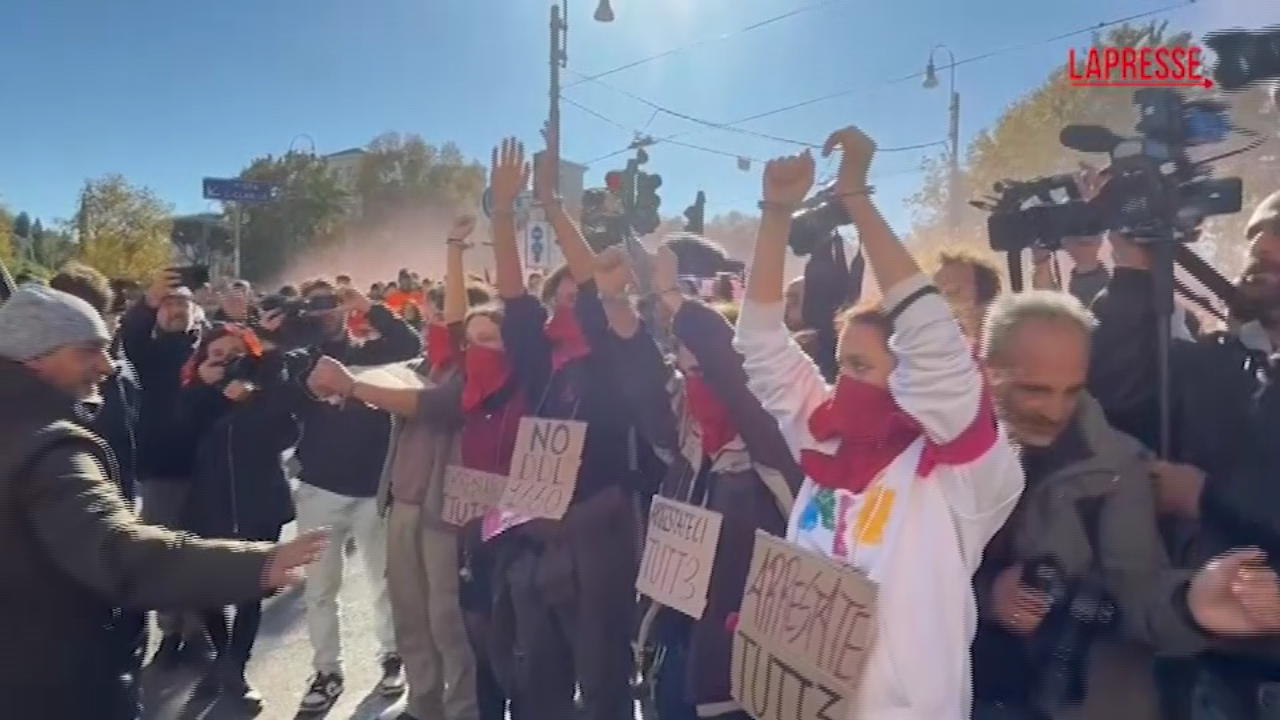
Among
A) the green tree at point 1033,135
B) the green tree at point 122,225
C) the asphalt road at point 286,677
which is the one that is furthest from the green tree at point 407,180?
the asphalt road at point 286,677

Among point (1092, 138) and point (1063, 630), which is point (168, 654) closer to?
point (1063, 630)

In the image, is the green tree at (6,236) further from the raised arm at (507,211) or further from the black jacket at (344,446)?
the raised arm at (507,211)

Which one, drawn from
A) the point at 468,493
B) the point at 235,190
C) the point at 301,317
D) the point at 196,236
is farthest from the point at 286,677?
the point at 196,236

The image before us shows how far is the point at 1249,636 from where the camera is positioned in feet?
6.64

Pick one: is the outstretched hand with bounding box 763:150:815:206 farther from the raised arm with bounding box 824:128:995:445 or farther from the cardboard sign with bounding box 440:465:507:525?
the cardboard sign with bounding box 440:465:507:525

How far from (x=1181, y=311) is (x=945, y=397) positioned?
1.57 m

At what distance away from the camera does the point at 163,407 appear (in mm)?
5512

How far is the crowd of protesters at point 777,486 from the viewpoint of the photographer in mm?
2117

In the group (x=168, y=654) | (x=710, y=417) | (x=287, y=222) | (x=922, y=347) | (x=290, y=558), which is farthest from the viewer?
(x=287, y=222)

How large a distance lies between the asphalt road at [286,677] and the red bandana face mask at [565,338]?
203 cm

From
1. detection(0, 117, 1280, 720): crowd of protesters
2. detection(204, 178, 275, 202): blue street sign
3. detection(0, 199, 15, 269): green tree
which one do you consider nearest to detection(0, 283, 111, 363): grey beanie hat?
detection(0, 117, 1280, 720): crowd of protesters

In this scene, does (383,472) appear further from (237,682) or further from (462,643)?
(237,682)

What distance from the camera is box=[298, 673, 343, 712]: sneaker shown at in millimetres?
4930

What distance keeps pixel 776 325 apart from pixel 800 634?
2.43ft
